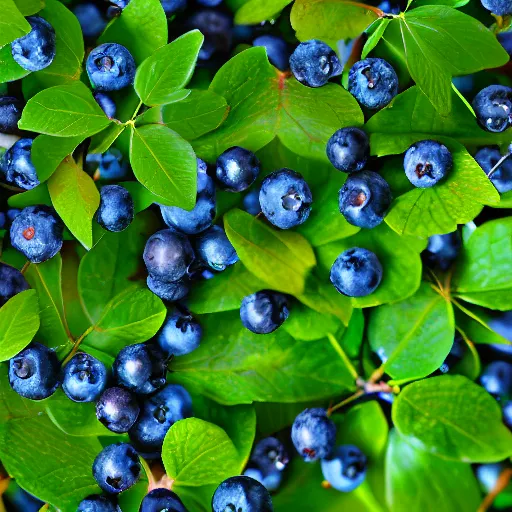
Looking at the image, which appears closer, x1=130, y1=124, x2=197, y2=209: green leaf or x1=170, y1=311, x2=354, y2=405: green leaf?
x1=130, y1=124, x2=197, y2=209: green leaf

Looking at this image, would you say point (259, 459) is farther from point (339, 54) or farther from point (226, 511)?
point (339, 54)

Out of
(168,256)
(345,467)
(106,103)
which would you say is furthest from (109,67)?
(345,467)

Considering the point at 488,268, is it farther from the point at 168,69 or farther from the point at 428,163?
the point at 168,69

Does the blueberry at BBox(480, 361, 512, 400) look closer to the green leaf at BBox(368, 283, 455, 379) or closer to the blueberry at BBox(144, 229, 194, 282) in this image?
the green leaf at BBox(368, 283, 455, 379)

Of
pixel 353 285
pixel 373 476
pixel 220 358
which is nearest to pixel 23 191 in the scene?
pixel 220 358

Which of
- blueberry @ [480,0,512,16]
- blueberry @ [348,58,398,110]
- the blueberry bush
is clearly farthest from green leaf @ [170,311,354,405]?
blueberry @ [480,0,512,16]

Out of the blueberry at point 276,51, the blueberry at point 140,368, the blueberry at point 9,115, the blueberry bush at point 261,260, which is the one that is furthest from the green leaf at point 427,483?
the blueberry at point 9,115

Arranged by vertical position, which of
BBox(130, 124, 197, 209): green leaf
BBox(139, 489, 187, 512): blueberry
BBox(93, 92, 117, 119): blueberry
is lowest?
BBox(139, 489, 187, 512): blueberry

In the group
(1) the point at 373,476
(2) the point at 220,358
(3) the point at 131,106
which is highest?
(3) the point at 131,106
